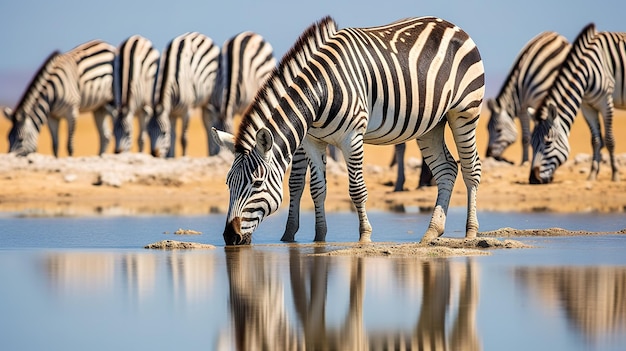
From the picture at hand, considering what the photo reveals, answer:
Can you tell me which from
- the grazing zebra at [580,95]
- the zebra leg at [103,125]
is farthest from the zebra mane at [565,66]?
the zebra leg at [103,125]

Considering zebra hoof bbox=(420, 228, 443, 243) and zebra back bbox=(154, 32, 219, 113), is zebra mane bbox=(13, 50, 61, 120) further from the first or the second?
zebra hoof bbox=(420, 228, 443, 243)

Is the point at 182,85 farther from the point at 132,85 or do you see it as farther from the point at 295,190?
the point at 295,190

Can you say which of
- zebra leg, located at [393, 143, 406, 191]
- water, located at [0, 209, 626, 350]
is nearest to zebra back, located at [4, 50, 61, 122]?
zebra leg, located at [393, 143, 406, 191]

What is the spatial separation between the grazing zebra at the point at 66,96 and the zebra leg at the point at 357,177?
1606 cm

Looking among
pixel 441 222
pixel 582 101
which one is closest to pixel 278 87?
pixel 441 222

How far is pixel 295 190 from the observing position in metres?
12.8

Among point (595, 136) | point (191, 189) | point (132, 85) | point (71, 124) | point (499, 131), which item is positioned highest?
point (132, 85)

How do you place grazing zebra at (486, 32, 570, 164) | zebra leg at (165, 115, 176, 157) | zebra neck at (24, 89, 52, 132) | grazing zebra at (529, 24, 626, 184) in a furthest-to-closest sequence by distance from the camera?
zebra leg at (165, 115, 176, 157)
zebra neck at (24, 89, 52, 132)
grazing zebra at (486, 32, 570, 164)
grazing zebra at (529, 24, 626, 184)

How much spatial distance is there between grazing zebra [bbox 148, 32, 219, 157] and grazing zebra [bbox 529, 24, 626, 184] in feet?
Result: 34.8

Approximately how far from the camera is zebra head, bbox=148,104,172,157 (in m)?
28.6

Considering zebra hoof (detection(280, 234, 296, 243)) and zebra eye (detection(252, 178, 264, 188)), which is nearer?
zebra eye (detection(252, 178, 264, 188))

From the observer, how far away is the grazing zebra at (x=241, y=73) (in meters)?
29.0

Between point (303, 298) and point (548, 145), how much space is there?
45.5 feet

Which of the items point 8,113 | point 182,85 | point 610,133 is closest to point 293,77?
point 610,133
